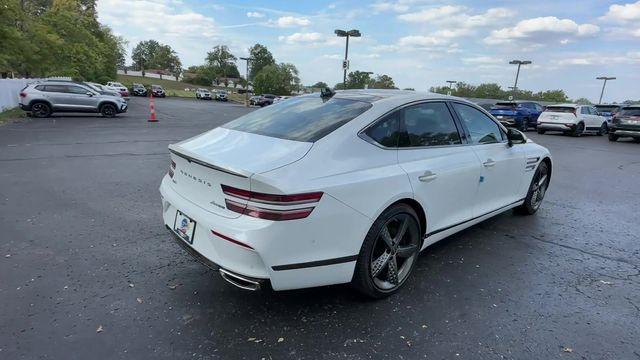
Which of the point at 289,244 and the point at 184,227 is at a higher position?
the point at 289,244

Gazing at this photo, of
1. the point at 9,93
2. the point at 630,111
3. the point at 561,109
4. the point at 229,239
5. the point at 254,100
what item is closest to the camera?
the point at 229,239

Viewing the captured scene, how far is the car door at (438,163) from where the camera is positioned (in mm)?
3432

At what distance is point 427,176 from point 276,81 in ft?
259

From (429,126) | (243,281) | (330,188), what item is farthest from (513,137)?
(243,281)

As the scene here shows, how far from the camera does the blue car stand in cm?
2228

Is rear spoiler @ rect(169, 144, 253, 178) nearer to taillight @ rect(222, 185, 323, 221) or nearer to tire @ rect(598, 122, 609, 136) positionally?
taillight @ rect(222, 185, 323, 221)

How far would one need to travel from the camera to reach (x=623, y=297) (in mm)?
3539

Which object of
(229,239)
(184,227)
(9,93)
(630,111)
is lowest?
(9,93)

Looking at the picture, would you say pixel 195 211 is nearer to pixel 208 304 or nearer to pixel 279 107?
pixel 208 304

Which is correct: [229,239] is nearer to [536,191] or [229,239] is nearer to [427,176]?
[427,176]

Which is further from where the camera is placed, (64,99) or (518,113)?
(518,113)

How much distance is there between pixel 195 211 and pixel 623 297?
364 cm

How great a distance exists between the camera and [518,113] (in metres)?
22.4

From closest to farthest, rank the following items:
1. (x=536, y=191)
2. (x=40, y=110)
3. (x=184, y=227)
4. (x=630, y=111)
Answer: (x=184, y=227) < (x=536, y=191) < (x=40, y=110) < (x=630, y=111)
